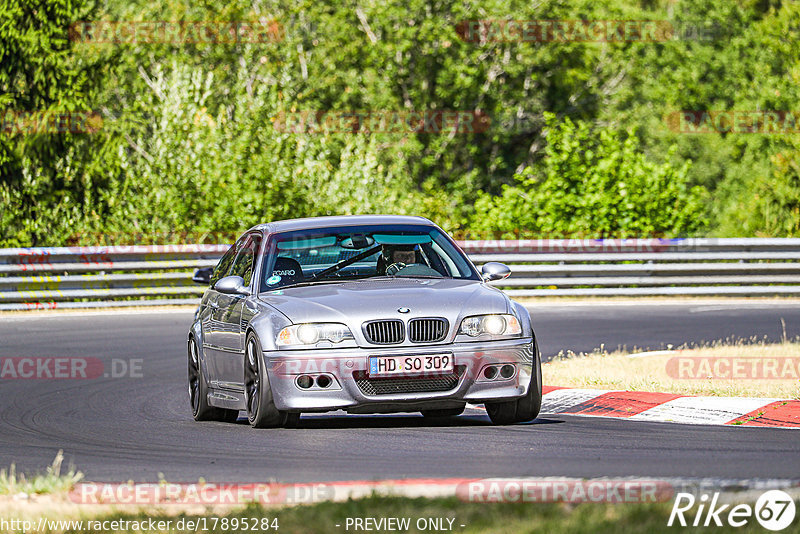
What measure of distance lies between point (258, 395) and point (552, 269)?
14.7m

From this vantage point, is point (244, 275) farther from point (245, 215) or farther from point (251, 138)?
point (251, 138)

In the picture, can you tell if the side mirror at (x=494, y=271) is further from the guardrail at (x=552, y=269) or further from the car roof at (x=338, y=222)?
the guardrail at (x=552, y=269)

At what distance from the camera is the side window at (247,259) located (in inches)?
412

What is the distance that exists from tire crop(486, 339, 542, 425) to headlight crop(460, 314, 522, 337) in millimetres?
232

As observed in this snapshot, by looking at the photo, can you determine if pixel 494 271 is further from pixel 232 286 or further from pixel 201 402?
pixel 201 402

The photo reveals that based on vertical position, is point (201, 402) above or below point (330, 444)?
below

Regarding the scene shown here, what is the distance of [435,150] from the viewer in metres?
49.8

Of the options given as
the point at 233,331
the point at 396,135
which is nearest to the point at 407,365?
the point at 233,331

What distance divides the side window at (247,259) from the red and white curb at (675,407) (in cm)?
247

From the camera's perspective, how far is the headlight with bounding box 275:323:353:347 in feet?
29.5

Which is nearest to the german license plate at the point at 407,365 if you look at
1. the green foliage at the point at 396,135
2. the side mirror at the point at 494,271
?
the side mirror at the point at 494,271

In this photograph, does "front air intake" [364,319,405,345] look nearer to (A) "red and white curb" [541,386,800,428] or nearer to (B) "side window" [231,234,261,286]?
(B) "side window" [231,234,261,286]

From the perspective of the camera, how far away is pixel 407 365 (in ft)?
29.3

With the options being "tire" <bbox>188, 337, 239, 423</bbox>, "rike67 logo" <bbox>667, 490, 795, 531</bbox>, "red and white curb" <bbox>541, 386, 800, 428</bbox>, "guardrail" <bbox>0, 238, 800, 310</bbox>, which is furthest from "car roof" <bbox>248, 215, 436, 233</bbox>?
"guardrail" <bbox>0, 238, 800, 310</bbox>
